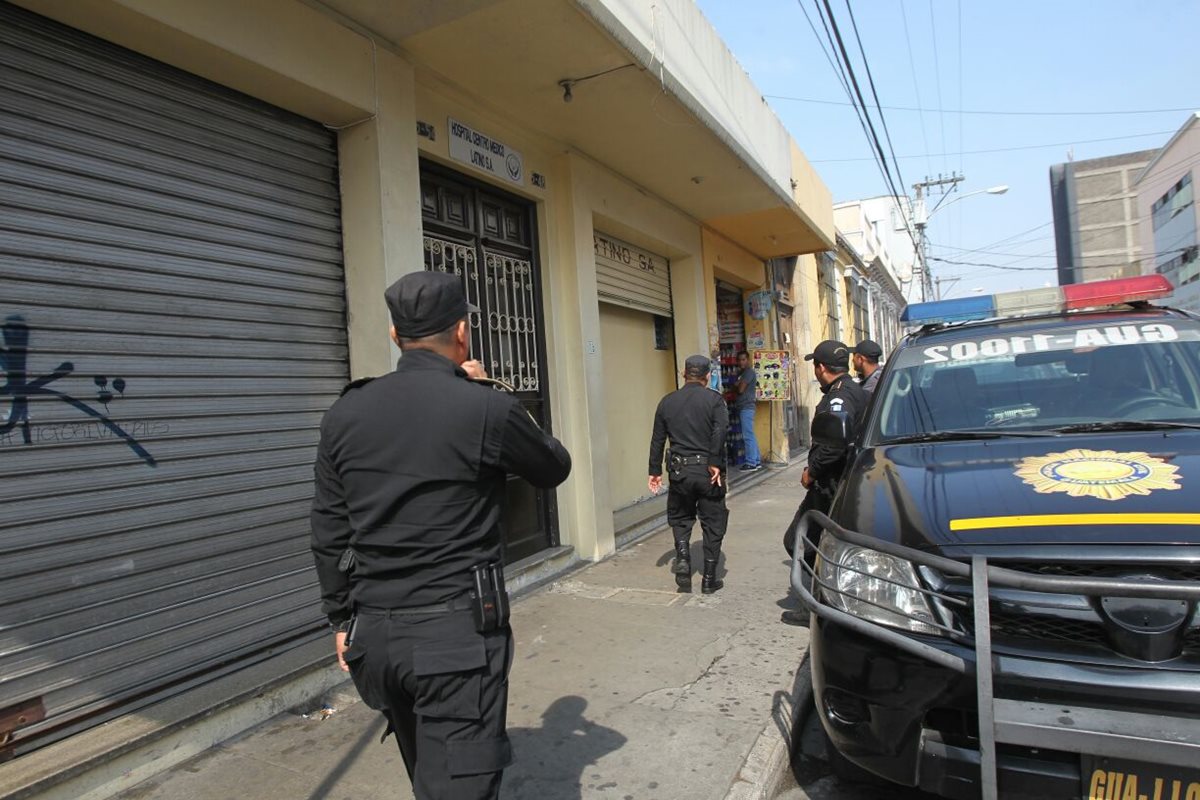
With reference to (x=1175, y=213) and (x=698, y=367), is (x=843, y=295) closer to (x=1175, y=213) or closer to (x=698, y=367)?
(x=698, y=367)

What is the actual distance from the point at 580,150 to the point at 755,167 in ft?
7.39

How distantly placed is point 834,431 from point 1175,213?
4411 centimetres

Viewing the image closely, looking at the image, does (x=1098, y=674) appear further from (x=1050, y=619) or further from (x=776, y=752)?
(x=776, y=752)

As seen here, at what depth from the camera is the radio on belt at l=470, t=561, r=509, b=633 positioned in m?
1.75

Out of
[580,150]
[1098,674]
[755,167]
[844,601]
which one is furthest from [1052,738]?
[755,167]

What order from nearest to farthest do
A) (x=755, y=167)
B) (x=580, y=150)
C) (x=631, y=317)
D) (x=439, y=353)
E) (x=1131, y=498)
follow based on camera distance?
(x=439, y=353), (x=1131, y=498), (x=580, y=150), (x=755, y=167), (x=631, y=317)

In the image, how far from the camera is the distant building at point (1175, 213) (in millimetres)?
32500

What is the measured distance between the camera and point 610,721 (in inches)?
132

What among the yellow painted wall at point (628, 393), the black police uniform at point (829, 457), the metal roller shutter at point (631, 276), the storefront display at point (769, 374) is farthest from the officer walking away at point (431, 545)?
the storefront display at point (769, 374)

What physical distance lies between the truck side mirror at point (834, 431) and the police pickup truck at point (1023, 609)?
1.33 ft

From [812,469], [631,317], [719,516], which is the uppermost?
[631,317]

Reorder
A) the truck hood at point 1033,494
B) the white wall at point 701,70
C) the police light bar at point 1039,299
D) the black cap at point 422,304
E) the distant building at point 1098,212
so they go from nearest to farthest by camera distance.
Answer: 1. the black cap at point 422,304
2. the truck hood at point 1033,494
3. the white wall at point 701,70
4. the police light bar at point 1039,299
5. the distant building at point 1098,212

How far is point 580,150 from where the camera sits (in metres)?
6.91

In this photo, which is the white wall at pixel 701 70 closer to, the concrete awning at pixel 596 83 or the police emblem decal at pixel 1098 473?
the concrete awning at pixel 596 83
